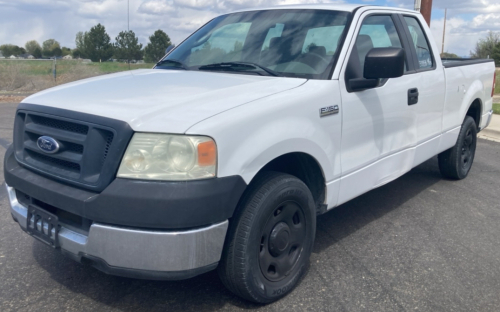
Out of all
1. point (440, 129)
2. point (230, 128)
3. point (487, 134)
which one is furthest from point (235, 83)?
point (487, 134)

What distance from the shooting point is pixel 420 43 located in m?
5.00

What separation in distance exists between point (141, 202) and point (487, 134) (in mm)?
8852

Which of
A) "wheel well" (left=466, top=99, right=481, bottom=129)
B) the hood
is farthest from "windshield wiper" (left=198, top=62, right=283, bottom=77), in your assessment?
"wheel well" (left=466, top=99, right=481, bottom=129)

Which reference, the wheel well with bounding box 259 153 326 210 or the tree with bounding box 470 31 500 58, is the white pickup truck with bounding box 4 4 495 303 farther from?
the tree with bounding box 470 31 500 58

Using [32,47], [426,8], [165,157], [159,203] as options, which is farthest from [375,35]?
[32,47]

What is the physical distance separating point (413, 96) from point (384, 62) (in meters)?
1.05

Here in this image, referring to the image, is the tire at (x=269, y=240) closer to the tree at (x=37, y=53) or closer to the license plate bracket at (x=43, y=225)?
the license plate bracket at (x=43, y=225)

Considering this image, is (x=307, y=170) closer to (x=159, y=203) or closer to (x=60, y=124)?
(x=159, y=203)

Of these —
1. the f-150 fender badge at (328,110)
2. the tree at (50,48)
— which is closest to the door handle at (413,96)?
the f-150 fender badge at (328,110)

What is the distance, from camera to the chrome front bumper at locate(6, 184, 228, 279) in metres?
2.52

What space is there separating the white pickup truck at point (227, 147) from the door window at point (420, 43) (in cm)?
44

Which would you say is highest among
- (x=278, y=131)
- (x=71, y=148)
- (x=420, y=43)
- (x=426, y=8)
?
(x=426, y=8)

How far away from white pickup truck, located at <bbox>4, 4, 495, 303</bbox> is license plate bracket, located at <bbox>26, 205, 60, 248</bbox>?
11 mm

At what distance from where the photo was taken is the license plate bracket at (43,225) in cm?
278
